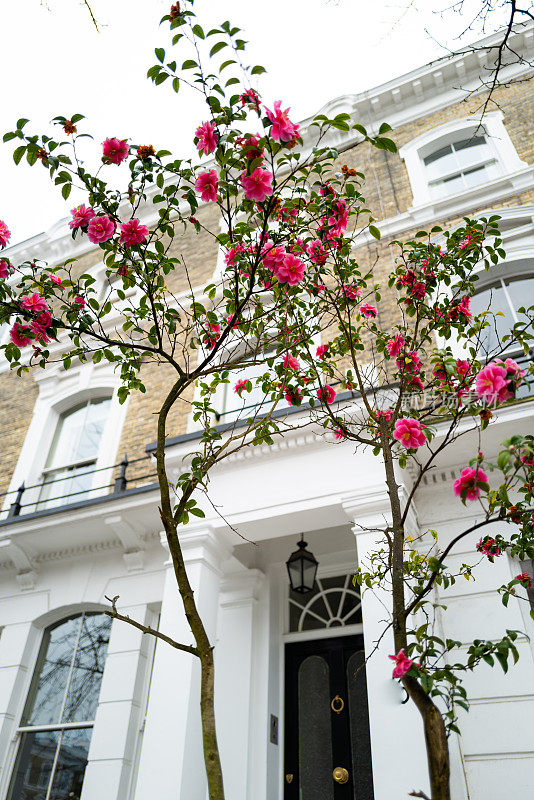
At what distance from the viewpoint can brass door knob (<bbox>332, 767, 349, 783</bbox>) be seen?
6137 mm

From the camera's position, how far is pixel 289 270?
3.81 meters

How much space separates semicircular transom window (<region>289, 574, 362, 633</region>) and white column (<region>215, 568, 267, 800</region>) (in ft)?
2.04

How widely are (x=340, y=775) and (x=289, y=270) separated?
5.30 metres

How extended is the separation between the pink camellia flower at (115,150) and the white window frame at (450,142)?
20.7 ft

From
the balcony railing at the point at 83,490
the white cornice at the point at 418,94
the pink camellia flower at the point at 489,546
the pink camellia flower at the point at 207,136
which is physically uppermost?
the white cornice at the point at 418,94

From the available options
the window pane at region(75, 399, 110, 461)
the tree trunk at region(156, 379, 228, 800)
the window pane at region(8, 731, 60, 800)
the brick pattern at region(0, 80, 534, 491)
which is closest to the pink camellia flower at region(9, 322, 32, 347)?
the tree trunk at region(156, 379, 228, 800)

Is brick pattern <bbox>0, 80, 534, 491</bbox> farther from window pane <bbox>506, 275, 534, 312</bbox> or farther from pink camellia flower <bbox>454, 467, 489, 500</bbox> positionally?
pink camellia flower <bbox>454, 467, 489, 500</bbox>

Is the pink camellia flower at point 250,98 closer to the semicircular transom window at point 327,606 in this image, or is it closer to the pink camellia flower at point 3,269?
the pink camellia flower at point 3,269

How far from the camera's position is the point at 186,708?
516 cm

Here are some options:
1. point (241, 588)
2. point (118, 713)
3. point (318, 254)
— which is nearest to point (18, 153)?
point (318, 254)

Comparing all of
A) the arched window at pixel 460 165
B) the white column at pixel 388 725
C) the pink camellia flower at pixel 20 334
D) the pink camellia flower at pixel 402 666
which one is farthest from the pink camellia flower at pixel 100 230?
the arched window at pixel 460 165

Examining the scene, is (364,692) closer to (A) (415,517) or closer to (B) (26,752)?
(A) (415,517)

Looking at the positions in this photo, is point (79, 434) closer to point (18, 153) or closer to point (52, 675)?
point (52, 675)

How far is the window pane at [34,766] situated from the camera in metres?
7.00
